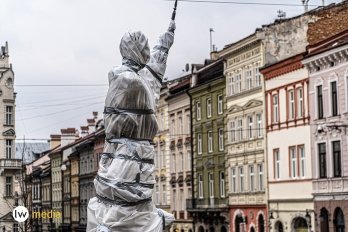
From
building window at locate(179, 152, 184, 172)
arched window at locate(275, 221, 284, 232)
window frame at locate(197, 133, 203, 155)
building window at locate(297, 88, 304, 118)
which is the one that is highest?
building window at locate(297, 88, 304, 118)

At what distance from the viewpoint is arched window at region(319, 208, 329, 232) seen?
4725cm

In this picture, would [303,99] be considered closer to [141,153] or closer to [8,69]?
[141,153]

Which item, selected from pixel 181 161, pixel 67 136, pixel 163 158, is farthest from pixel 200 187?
pixel 67 136

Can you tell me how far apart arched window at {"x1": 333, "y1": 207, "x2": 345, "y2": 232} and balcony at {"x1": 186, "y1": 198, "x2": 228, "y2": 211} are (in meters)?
15.0

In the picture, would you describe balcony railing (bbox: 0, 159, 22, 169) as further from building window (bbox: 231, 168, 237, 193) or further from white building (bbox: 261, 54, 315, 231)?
white building (bbox: 261, 54, 315, 231)

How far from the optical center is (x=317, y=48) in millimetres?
48344

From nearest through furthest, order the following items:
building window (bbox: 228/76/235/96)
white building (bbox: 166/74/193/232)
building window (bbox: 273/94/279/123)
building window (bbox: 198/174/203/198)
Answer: building window (bbox: 273/94/279/123) < building window (bbox: 228/76/235/96) < building window (bbox: 198/174/203/198) < white building (bbox: 166/74/193/232)

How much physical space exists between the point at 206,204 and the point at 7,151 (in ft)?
89.3

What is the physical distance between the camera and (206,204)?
64.2m

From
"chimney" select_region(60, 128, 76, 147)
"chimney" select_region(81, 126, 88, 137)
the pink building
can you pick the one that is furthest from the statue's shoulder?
"chimney" select_region(60, 128, 76, 147)

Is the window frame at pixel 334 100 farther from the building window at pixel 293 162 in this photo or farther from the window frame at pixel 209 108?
the window frame at pixel 209 108

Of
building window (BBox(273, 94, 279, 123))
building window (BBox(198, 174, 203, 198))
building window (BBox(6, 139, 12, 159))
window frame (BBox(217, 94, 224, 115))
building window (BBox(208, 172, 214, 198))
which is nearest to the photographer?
building window (BBox(273, 94, 279, 123))

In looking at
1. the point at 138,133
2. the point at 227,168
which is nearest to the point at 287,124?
the point at 227,168

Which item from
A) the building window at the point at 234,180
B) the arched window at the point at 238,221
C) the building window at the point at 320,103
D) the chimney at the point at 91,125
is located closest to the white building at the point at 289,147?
the building window at the point at 320,103
